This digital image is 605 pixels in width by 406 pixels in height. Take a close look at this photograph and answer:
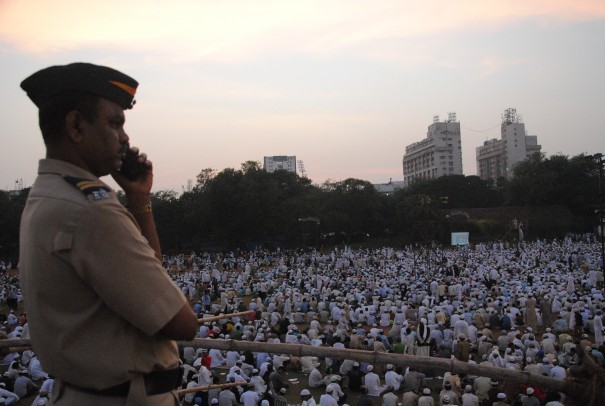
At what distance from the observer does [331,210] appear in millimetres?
44031

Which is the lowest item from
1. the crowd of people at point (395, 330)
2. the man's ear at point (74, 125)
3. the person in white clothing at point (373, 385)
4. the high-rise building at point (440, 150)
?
the person in white clothing at point (373, 385)

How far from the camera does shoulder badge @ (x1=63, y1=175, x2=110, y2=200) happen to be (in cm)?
110

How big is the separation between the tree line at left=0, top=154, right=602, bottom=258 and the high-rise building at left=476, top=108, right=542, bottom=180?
34.6 meters

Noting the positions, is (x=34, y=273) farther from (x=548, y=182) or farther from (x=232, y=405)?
(x=548, y=182)

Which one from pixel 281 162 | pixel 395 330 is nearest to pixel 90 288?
pixel 395 330

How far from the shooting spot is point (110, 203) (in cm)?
110

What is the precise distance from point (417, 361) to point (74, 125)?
→ 130 cm

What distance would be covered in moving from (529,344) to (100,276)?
1131cm

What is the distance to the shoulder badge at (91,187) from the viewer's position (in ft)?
3.61

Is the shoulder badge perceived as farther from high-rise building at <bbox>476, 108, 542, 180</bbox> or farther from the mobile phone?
high-rise building at <bbox>476, 108, 542, 180</bbox>

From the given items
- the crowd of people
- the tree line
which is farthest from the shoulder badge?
the tree line

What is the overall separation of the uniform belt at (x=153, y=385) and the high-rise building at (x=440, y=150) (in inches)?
3309

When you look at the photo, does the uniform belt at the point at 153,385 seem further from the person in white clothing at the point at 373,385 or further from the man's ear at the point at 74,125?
the person in white clothing at the point at 373,385

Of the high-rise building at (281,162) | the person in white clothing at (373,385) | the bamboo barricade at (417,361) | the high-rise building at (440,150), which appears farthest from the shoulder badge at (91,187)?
the high-rise building at (281,162)
